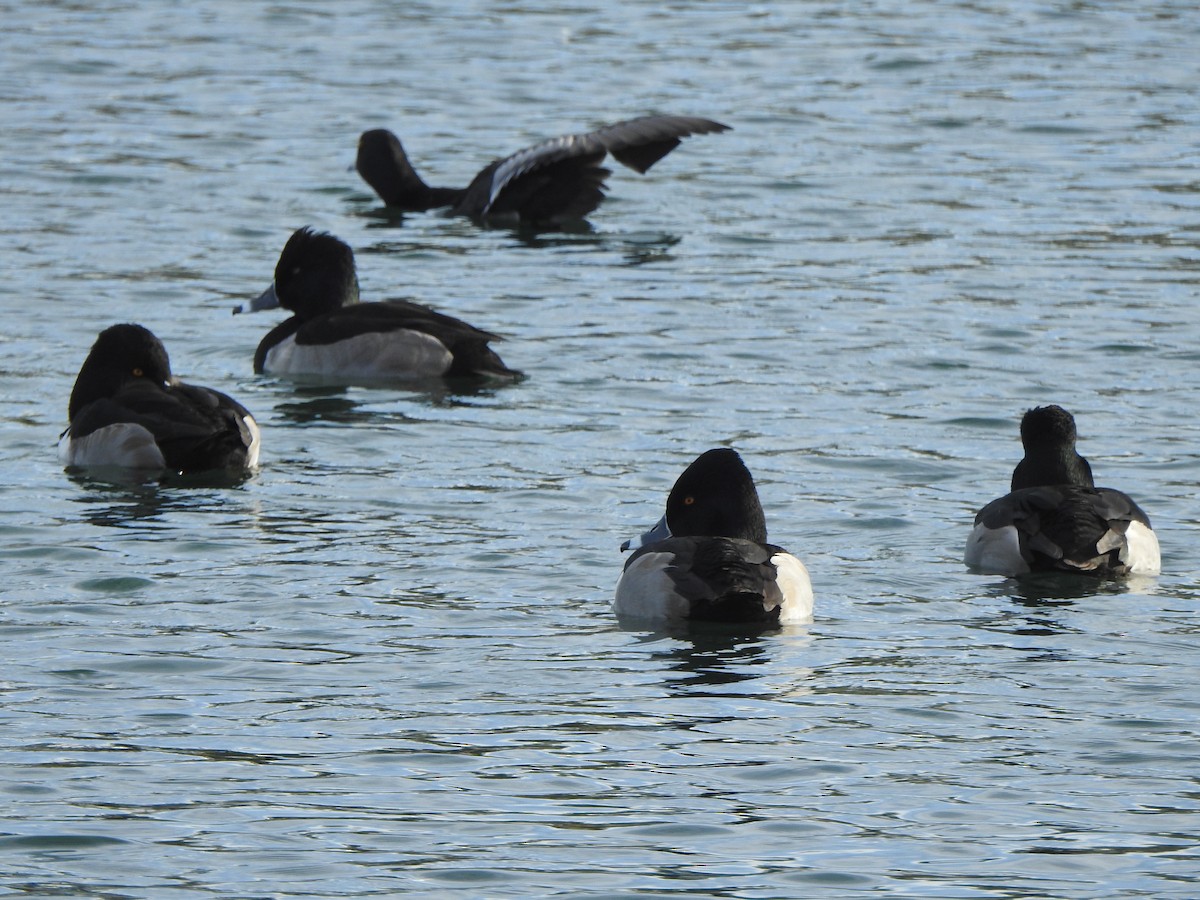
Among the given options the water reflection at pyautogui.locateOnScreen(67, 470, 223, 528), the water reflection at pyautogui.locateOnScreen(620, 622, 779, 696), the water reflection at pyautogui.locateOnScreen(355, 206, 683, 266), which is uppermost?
the water reflection at pyautogui.locateOnScreen(355, 206, 683, 266)

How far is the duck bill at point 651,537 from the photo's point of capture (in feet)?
36.6

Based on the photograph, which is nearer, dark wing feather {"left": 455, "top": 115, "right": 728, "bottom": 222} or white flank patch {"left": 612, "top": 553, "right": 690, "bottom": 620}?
white flank patch {"left": 612, "top": 553, "right": 690, "bottom": 620}

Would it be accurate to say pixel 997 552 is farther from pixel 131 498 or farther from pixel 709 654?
pixel 131 498

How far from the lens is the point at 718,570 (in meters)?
10.4

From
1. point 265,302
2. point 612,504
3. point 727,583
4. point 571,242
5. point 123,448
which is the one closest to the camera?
point 727,583

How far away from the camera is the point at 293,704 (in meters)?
9.27

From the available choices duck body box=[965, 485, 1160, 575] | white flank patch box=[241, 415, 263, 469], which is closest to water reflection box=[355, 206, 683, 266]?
white flank patch box=[241, 415, 263, 469]

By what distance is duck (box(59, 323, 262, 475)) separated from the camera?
13531 mm

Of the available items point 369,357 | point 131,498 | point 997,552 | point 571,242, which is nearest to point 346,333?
point 369,357

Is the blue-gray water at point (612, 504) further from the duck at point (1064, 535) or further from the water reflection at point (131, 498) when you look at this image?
the duck at point (1064, 535)

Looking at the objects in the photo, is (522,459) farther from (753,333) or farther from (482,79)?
(482,79)

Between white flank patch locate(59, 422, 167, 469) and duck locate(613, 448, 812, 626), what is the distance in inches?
149

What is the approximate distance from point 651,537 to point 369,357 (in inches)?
224

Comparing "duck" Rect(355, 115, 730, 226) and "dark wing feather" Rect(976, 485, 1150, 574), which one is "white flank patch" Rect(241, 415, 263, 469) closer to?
"dark wing feather" Rect(976, 485, 1150, 574)
